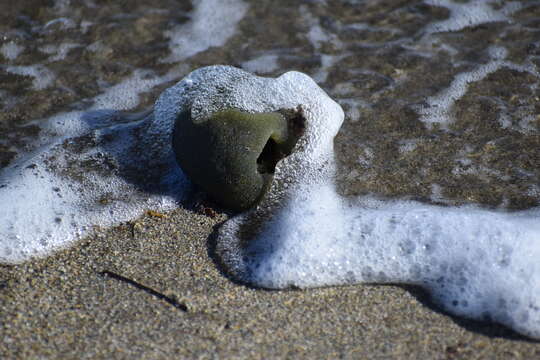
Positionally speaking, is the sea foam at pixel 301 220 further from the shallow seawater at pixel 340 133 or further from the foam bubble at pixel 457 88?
the foam bubble at pixel 457 88

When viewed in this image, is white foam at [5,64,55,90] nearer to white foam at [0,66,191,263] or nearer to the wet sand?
white foam at [0,66,191,263]

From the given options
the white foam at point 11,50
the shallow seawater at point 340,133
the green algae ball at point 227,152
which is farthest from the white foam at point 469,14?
the white foam at point 11,50

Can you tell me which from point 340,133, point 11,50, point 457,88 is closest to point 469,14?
point 457,88

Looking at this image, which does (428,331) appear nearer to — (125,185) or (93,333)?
(93,333)

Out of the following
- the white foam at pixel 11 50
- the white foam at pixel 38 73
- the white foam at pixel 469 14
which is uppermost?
the white foam at pixel 469 14

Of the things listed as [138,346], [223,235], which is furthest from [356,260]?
[138,346]

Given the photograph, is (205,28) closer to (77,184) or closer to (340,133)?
(340,133)
